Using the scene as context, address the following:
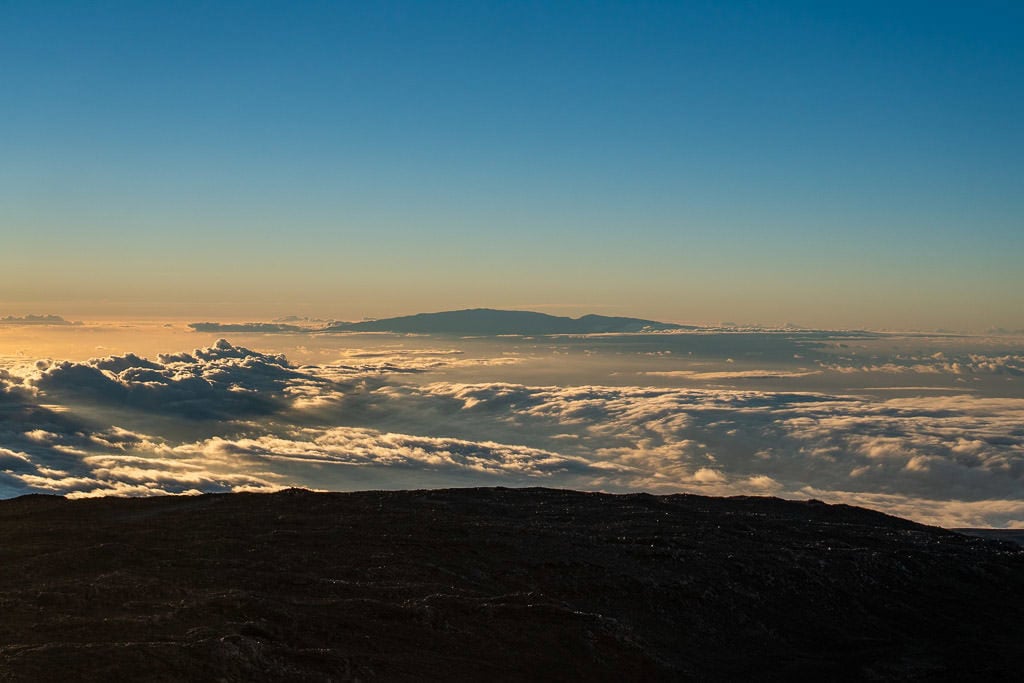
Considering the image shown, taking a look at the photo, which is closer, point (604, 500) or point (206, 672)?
point (206, 672)

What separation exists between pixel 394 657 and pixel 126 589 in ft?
27.9

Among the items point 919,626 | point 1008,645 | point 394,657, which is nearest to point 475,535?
point 394,657

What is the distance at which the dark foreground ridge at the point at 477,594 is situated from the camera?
64.4ft

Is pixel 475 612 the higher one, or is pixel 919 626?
pixel 475 612

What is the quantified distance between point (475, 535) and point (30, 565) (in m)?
14.7

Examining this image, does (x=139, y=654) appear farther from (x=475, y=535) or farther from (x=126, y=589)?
Result: (x=475, y=535)

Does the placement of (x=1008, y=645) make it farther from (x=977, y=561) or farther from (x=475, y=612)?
(x=475, y=612)

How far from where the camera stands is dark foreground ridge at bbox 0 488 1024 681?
19.6m

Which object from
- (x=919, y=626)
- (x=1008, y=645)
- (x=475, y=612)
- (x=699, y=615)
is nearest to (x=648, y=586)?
(x=699, y=615)

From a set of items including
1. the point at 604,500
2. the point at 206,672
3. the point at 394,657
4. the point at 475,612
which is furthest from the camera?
the point at 604,500

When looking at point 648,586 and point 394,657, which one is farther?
point 648,586

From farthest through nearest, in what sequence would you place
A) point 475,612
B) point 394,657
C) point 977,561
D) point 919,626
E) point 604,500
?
point 604,500
point 977,561
point 919,626
point 475,612
point 394,657

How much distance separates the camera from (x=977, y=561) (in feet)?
116

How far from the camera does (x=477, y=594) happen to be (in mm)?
25906
